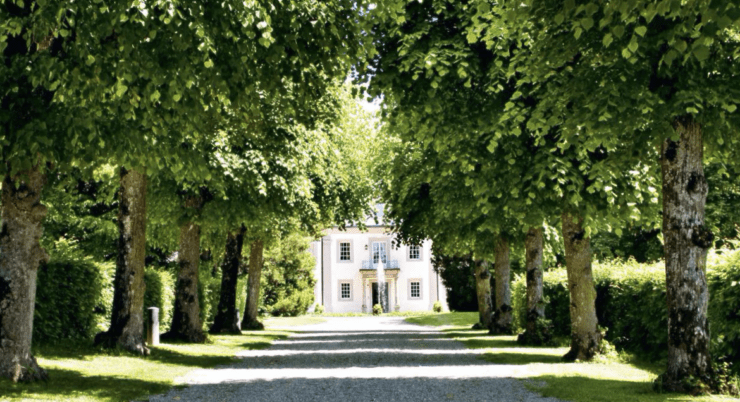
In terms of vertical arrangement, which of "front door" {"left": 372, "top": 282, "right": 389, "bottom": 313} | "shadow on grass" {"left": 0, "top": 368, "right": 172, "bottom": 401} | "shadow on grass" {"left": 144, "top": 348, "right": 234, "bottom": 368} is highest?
"front door" {"left": 372, "top": 282, "right": 389, "bottom": 313}

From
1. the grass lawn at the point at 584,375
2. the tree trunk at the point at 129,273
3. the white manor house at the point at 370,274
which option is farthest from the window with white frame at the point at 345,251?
the tree trunk at the point at 129,273

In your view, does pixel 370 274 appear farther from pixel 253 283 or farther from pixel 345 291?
pixel 253 283

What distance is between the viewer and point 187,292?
71.9ft

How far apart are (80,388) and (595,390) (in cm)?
749

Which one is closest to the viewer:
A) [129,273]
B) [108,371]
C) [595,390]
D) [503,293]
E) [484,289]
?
[595,390]

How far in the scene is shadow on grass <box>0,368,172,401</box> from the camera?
10344mm

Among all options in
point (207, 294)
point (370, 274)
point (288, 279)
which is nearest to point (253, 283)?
point (207, 294)

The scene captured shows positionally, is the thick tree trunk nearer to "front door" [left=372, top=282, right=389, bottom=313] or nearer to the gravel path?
the gravel path

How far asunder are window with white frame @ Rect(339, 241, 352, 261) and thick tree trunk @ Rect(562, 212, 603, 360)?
58999 millimetres

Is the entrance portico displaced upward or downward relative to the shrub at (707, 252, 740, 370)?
upward


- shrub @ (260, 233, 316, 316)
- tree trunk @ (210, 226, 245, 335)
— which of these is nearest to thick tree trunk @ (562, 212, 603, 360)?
tree trunk @ (210, 226, 245, 335)

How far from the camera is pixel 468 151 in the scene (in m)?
14.2

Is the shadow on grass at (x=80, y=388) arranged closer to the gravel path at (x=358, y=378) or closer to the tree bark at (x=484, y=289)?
the gravel path at (x=358, y=378)

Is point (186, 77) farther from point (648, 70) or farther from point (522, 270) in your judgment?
point (522, 270)
